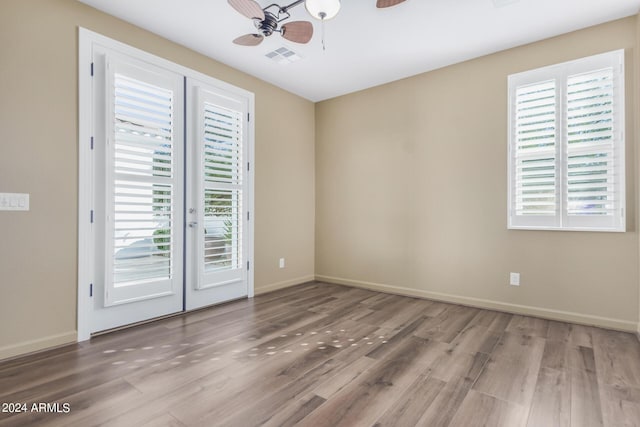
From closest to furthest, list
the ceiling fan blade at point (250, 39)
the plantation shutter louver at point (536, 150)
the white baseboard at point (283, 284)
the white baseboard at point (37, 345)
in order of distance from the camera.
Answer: the white baseboard at point (37, 345)
the ceiling fan blade at point (250, 39)
the plantation shutter louver at point (536, 150)
the white baseboard at point (283, 284)

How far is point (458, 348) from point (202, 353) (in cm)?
201

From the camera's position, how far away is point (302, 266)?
16.5ft

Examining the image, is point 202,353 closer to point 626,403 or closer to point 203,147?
point 203,147

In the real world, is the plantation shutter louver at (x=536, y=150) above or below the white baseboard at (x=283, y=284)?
above

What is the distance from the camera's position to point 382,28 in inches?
122

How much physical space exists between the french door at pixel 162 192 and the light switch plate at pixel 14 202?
43 centimetres

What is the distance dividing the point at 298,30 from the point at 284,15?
1.69ft

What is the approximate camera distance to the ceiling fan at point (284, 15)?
2.21 m

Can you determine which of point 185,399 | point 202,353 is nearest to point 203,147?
point 202,353

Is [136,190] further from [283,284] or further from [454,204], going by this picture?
[454,204]

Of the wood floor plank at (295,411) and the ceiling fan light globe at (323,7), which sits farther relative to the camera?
the ceiling fan light globe at (323,7)

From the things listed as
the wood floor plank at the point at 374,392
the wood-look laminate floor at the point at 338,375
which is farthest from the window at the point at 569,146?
the wood floor plank at the point at 374,392

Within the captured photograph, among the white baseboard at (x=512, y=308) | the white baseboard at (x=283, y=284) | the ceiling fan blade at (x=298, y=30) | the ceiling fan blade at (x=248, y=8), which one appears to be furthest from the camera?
the white baseboard at (x=283, y=284)

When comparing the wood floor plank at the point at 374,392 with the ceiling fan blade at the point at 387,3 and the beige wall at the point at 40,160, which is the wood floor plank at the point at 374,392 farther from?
the ceiling fan blade at the point at 387,3
